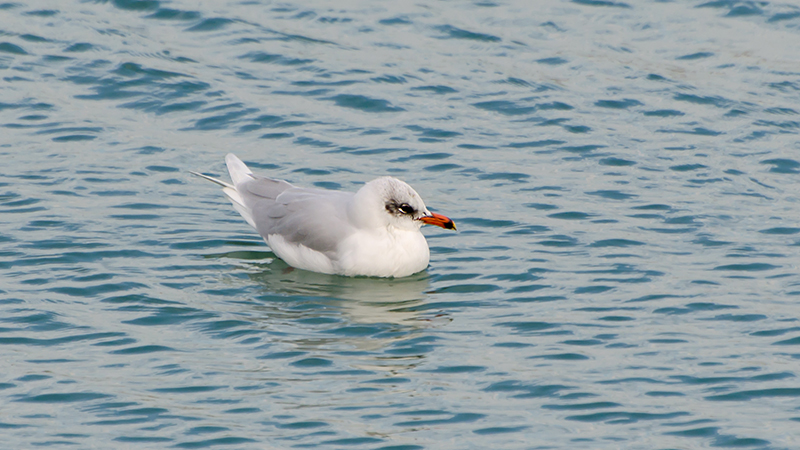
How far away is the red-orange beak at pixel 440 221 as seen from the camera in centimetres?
1211

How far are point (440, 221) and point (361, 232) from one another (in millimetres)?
836

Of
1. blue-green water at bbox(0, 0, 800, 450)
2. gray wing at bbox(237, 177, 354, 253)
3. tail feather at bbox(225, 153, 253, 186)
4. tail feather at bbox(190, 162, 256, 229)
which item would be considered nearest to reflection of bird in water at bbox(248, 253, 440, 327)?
blue-green water at bbox(0, 0, 800, 450)

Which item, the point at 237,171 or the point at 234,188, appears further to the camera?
the point at 237,171

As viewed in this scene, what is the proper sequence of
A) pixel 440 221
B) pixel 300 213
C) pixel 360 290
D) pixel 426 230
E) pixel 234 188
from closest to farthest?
pixel 360 290, pixel 440 221, pixel 300 213, pixel 234 188, pixel 426 230

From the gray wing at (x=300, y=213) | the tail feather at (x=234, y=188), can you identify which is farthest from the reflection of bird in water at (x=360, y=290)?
the tail feather at (x=234, y=188)

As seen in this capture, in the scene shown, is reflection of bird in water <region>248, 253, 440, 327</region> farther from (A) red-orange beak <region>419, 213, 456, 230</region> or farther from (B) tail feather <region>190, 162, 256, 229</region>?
(B) tail feather <region>190, 162, 256, 229</region>

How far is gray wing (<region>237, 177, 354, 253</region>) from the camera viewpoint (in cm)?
1238

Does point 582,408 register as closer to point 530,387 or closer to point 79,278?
point 530,387

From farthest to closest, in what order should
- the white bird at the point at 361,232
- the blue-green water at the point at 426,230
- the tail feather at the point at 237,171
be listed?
the tail feather at the point at 237,171 < the white bird at the point at 361,232 < the blue-green water at the point at 426,230

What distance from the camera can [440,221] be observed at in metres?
12.2

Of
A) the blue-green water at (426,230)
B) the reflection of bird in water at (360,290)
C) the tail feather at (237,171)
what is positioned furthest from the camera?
the tail feather at (237,171)

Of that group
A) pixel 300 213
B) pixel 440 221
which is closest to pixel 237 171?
pixel 300 213

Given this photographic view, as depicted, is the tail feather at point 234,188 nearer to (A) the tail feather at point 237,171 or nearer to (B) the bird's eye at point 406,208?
(A) the tail feather at point 237,171

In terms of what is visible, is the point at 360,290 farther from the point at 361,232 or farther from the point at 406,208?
the point at 406,208
